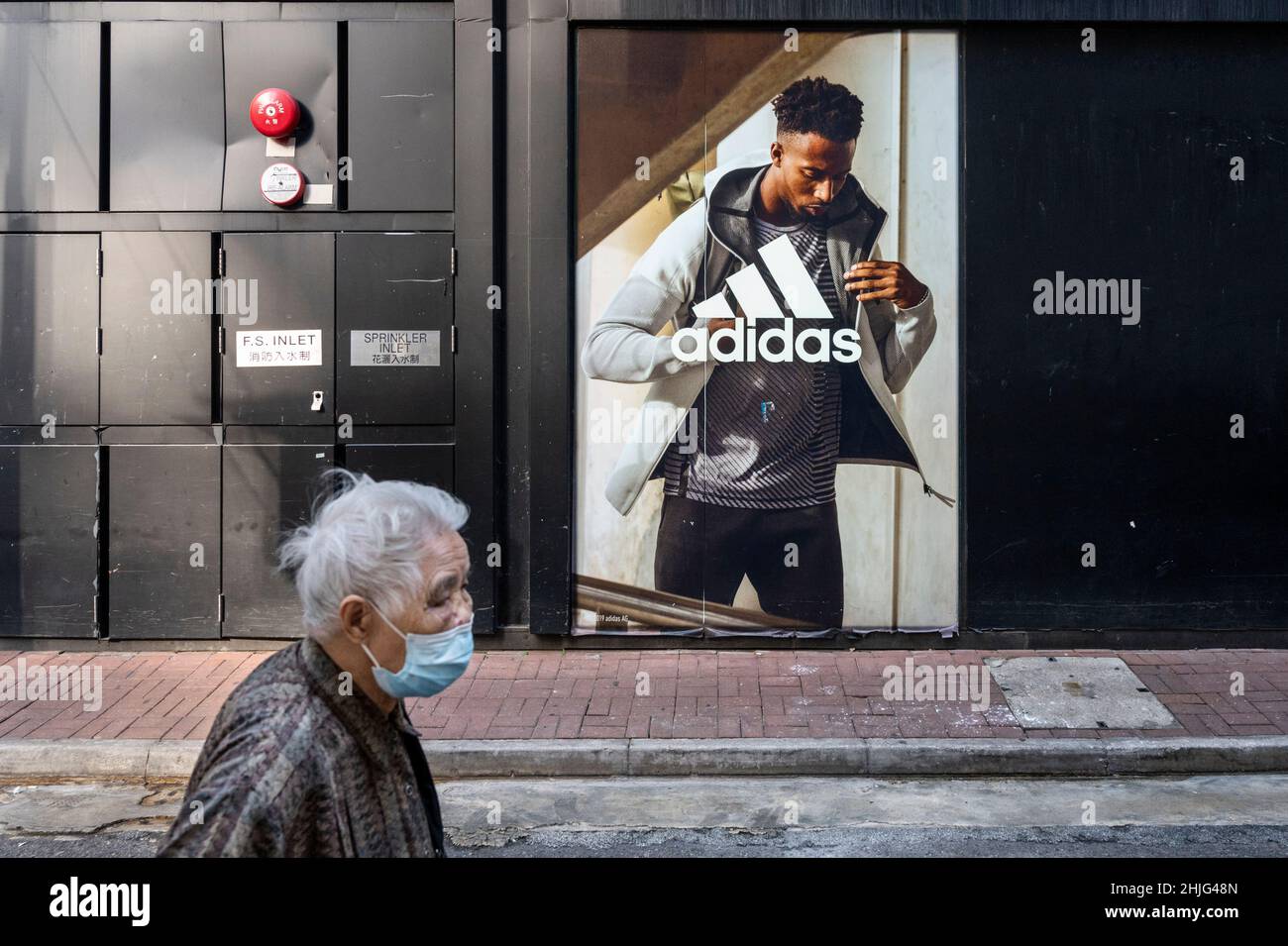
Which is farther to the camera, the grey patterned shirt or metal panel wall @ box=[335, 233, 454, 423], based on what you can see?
metal panel wall @ box=[335, 233, 454, 423]

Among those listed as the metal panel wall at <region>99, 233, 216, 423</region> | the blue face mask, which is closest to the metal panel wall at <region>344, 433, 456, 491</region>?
the metal panel wall at <region>99, 233, 216, 423</region>

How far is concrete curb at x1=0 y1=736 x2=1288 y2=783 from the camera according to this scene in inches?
251

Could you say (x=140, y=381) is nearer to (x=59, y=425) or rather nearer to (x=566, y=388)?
(x=59, y=425)

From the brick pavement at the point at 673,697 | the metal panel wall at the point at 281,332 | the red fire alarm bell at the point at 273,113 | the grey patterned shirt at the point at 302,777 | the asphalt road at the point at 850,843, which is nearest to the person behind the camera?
the grey patterned shirt at the point at 302,777

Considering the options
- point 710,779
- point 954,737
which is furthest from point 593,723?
point 954,737

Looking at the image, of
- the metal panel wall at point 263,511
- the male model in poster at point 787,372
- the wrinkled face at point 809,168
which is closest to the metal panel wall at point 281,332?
the metal panel wall at point 263,511

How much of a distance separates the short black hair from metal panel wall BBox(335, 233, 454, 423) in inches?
107

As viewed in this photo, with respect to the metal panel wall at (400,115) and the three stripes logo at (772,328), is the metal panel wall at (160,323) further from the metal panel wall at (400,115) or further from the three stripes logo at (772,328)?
the three stripes logo at (772,328)

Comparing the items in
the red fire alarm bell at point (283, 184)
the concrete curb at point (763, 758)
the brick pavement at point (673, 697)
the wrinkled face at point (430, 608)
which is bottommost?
the concrete curb at point (763, 758)

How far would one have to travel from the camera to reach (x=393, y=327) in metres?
8.61

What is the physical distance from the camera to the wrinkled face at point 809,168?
8.55 meters

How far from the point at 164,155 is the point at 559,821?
19.6 feet

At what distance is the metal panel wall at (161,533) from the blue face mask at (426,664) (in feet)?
22.5

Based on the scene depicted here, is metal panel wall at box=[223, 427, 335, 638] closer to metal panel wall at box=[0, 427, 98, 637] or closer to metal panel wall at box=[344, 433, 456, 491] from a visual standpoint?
metal panel wall at box=[344, 433, 456, 491]
